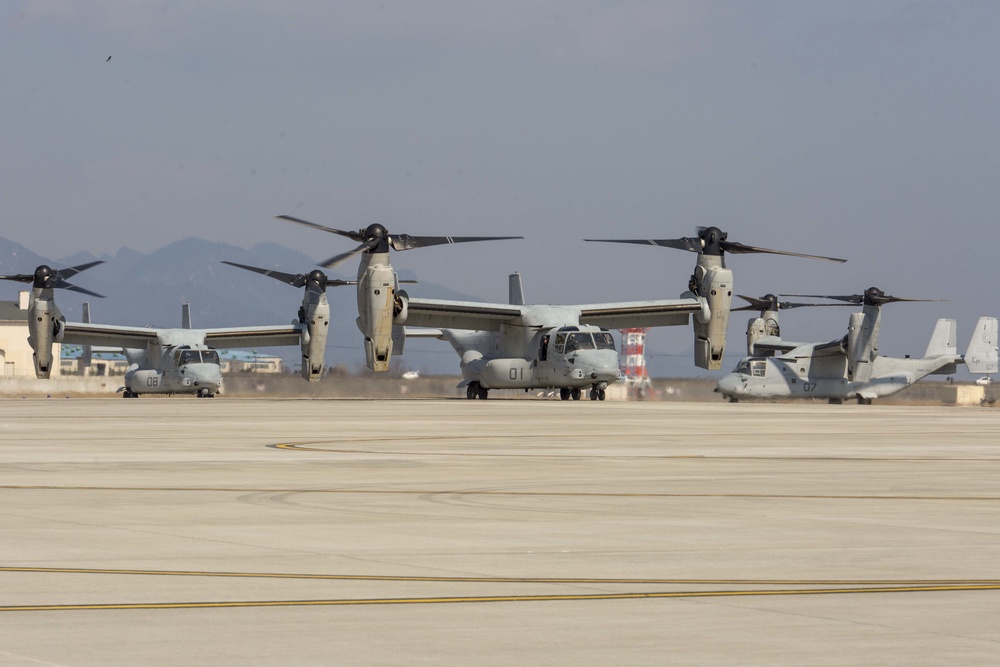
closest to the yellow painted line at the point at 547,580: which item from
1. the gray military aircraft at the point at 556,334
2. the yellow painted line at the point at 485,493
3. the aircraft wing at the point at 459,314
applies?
the yellow painted line at the point at 485,493

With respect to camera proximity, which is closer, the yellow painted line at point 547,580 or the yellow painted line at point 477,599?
the yellow painted line at point 477,599

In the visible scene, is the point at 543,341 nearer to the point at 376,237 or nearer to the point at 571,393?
the point at 571,393

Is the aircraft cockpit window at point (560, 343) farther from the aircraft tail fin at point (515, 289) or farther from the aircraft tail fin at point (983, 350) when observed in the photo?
the aircraft tail fin at point (983, 350)

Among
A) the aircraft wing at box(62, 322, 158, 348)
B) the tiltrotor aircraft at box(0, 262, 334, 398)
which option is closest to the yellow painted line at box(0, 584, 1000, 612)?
the tiltrotor aircraft at box(0, 262, 334, 398)

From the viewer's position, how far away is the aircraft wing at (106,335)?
72.2m

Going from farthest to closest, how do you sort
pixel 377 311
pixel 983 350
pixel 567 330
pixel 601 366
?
pixel 983 350, pixel 567 330, pixel 601 366, pixel 377 311

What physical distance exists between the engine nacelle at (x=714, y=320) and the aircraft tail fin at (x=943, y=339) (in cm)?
2606

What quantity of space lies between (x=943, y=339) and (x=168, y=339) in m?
43.5

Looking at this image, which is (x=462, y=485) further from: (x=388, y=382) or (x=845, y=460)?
(x=388, y=382)

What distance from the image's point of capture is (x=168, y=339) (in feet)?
250

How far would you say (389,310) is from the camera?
5400 cm

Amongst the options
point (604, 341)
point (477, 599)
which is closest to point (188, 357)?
point (604, 341)

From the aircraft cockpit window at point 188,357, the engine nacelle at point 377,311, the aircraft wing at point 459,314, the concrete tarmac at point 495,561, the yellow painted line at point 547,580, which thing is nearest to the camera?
the concrete tarmac at point 495,561

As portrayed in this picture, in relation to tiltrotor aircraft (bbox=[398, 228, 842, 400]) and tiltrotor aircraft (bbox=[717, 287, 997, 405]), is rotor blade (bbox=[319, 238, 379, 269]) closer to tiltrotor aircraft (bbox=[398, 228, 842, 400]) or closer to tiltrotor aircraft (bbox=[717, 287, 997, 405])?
tiltrotor aircraft (bbox=[398, 228, 842, 400])
